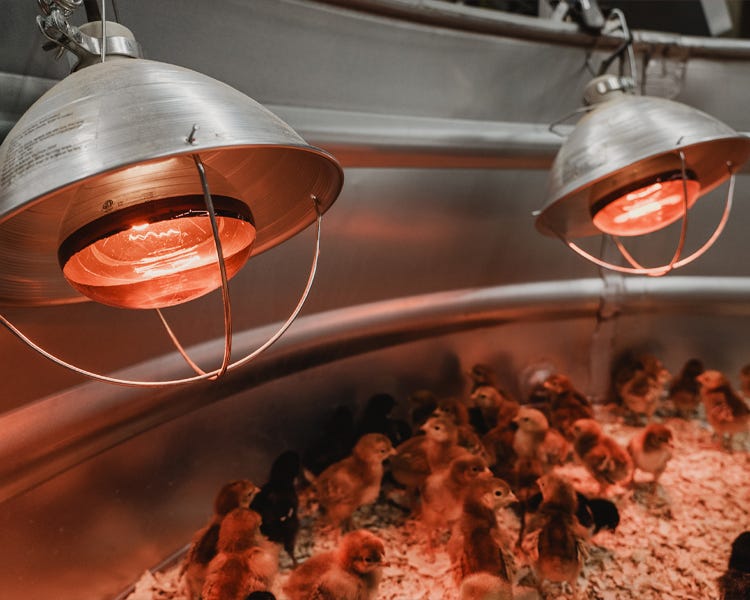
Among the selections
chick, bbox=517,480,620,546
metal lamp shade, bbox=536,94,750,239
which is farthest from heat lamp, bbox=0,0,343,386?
chick, bbox=517,480,620,546

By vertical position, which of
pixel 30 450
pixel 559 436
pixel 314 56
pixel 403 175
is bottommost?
pixel 559 436

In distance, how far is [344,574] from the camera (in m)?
1.30

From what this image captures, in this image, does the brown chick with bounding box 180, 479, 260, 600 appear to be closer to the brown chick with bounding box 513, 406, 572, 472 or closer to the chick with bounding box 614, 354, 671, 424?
the brown chick with bounding box 513, 406, 572, 472

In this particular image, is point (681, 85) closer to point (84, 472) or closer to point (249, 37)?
point (249, 37)

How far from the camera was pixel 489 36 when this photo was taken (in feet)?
7.09

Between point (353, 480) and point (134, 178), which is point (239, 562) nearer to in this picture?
point (353, 480)

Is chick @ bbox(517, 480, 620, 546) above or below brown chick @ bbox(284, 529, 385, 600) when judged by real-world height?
below

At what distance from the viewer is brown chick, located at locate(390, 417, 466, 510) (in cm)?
181

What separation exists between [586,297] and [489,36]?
1.31 metres

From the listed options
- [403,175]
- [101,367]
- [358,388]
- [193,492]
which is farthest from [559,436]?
[101,367]

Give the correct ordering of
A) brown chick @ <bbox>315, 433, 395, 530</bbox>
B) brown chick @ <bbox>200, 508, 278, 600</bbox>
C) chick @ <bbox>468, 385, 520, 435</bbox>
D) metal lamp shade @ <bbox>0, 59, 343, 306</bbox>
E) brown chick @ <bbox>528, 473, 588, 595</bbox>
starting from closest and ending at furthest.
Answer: metal lamp shade @ <bbox>0, 59, 343, 306</bbox> < brown chick @ <bbox>200, 508, 278, 600</bbox> < brown chick @ <bbox>528, 473, 588, 595</bbox> < brown chick @ <bbox>315, 433, 395, 530</bbox> < chick @ <bbox>468, 385, 520, 435</bbox>

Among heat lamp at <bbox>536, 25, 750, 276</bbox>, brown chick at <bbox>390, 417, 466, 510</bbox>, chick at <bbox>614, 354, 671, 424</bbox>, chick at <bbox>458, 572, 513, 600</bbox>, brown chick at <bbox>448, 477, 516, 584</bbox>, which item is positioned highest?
heat lamp at <bbox>536, 25, 750, 276</bbox>

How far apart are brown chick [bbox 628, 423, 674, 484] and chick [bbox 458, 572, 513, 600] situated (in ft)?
3.15

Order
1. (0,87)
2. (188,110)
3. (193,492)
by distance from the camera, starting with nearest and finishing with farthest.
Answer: (188,110) < (0,87) < (193,492)
